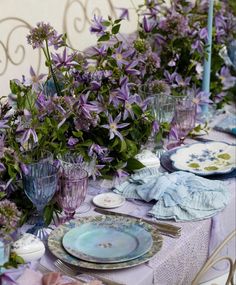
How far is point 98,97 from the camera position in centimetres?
164

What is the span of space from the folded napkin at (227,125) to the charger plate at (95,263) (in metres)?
0.72

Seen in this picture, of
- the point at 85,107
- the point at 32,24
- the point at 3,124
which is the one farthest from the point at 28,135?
the point at 32,24

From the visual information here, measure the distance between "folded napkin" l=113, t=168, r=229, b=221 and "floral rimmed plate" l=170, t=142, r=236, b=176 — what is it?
0.30ft

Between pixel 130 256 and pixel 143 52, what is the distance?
0.69 metres

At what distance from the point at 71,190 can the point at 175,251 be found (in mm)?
266

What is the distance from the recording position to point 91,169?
1.62 metres

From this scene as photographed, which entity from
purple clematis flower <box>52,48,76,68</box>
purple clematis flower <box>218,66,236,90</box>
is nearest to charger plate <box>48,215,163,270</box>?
purple clematis flower <box>52,48,76,68</box>

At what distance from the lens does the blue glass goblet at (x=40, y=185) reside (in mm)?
1408

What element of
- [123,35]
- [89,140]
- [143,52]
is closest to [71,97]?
[89,140]

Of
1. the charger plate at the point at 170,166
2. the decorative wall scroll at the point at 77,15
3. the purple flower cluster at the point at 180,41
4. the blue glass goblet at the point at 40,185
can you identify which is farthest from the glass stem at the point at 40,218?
the decorative wall scroll at the point at 77,15

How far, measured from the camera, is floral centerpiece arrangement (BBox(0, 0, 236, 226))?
146 cm

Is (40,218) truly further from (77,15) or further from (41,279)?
(77,15)

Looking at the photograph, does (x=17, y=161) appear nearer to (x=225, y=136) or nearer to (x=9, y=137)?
(x=9, y=137)

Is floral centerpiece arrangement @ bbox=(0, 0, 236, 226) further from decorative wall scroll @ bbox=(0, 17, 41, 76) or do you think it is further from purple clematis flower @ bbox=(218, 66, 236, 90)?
decorative wall scroll @ bbox=(0, 17, 41, 76)
